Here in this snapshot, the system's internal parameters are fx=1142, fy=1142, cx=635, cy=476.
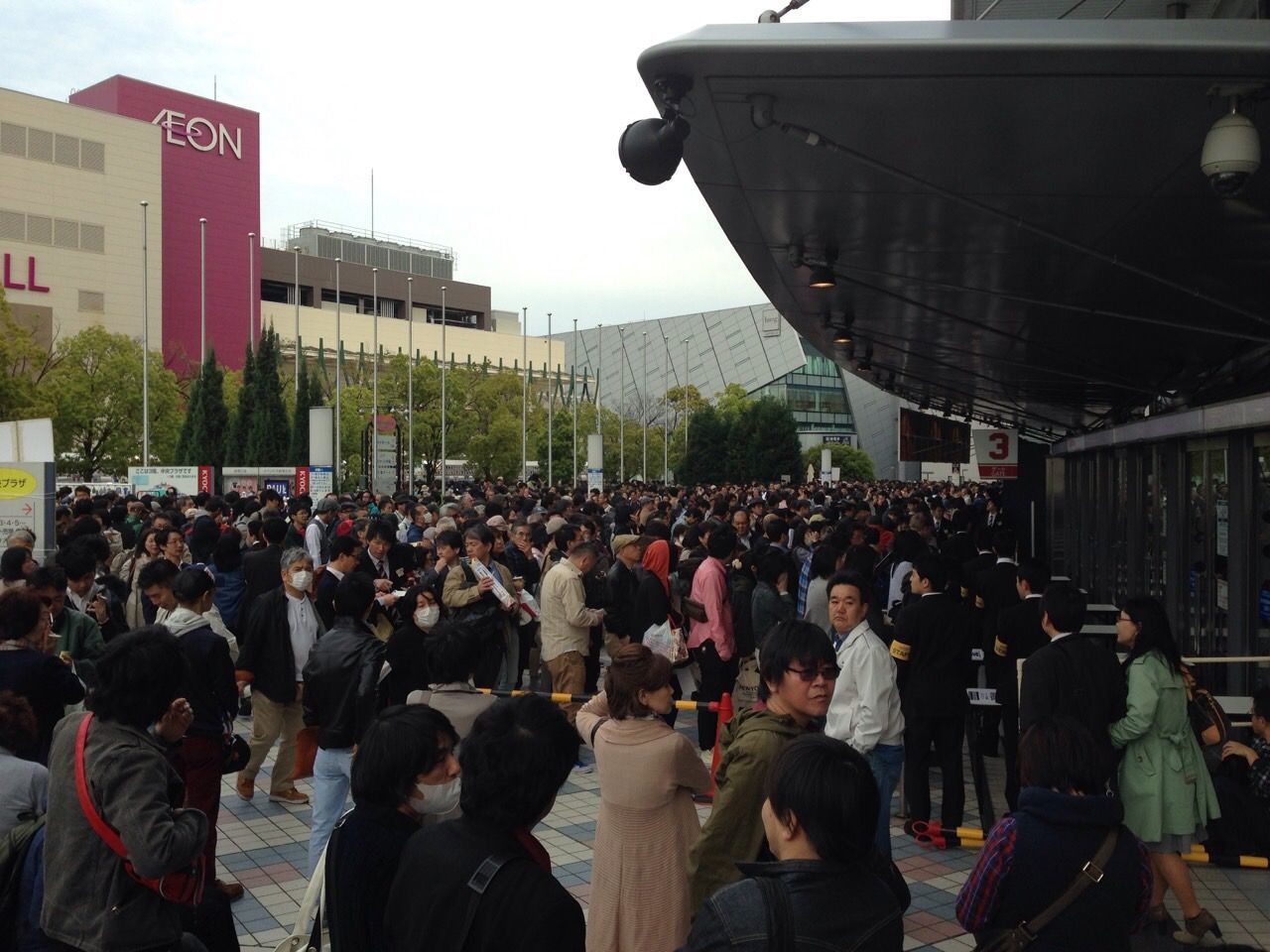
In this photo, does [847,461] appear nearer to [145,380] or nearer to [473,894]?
[145,380]

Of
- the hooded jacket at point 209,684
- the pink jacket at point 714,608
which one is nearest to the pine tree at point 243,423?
the pink jacket at point 714,608

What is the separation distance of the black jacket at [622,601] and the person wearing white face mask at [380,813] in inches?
226

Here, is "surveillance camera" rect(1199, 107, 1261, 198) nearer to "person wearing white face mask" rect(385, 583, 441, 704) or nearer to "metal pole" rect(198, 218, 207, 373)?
"person wearing white face mask" rect(385, 583, 441, 704)

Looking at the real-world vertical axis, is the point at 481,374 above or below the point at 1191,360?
above

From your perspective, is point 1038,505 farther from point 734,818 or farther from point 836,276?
point 734,818

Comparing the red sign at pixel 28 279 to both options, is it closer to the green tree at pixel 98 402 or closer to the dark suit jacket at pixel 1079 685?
the green tree at pixel 98 402

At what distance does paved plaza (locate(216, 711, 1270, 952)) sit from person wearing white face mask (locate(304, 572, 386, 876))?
0.48m

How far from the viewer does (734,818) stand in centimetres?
356

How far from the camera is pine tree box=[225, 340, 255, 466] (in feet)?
179

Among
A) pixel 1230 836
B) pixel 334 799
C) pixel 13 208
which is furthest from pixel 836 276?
pixel 13 208

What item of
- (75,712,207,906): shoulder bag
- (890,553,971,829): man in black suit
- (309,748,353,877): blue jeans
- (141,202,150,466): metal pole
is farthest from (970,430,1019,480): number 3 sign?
(141,202,150,466): metal pole

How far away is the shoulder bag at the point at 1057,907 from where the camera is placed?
3.08 metres

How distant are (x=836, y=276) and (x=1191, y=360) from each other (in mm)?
6066

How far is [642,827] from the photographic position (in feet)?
12.5
